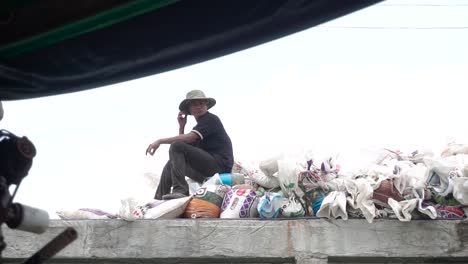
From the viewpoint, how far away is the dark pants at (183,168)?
635 cm

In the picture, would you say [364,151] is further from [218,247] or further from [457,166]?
[218,247]

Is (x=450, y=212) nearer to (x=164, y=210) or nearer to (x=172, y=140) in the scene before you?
(x=164, y=210)

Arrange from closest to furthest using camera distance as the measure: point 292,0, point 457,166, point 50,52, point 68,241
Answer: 1. point 68,241
2. point 292,0
3. point 50,52
4. point 457,166

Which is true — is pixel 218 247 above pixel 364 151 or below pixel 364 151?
below

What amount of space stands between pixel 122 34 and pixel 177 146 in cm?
403

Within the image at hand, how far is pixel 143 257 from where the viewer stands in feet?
17.8

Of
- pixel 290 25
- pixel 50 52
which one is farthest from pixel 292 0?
pixel 50 52

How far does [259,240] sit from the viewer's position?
17.7 ft

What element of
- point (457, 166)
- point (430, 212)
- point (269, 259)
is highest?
point (457, 166)

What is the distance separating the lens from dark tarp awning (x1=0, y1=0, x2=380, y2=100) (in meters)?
2.36

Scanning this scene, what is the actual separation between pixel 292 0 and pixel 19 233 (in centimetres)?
386

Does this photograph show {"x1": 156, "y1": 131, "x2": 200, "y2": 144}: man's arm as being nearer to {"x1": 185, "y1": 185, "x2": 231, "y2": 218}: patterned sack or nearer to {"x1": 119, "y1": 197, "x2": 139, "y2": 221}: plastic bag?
{"x1": 185, "y1": 185, "x2": 231, "y2": 218}: patterned sack

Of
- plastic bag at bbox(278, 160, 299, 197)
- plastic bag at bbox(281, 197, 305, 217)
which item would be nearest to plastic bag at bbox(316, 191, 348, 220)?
plastic bag at bbox(281, 197, 305, 217)

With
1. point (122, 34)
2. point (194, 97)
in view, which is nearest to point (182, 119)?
point (194, 97)
